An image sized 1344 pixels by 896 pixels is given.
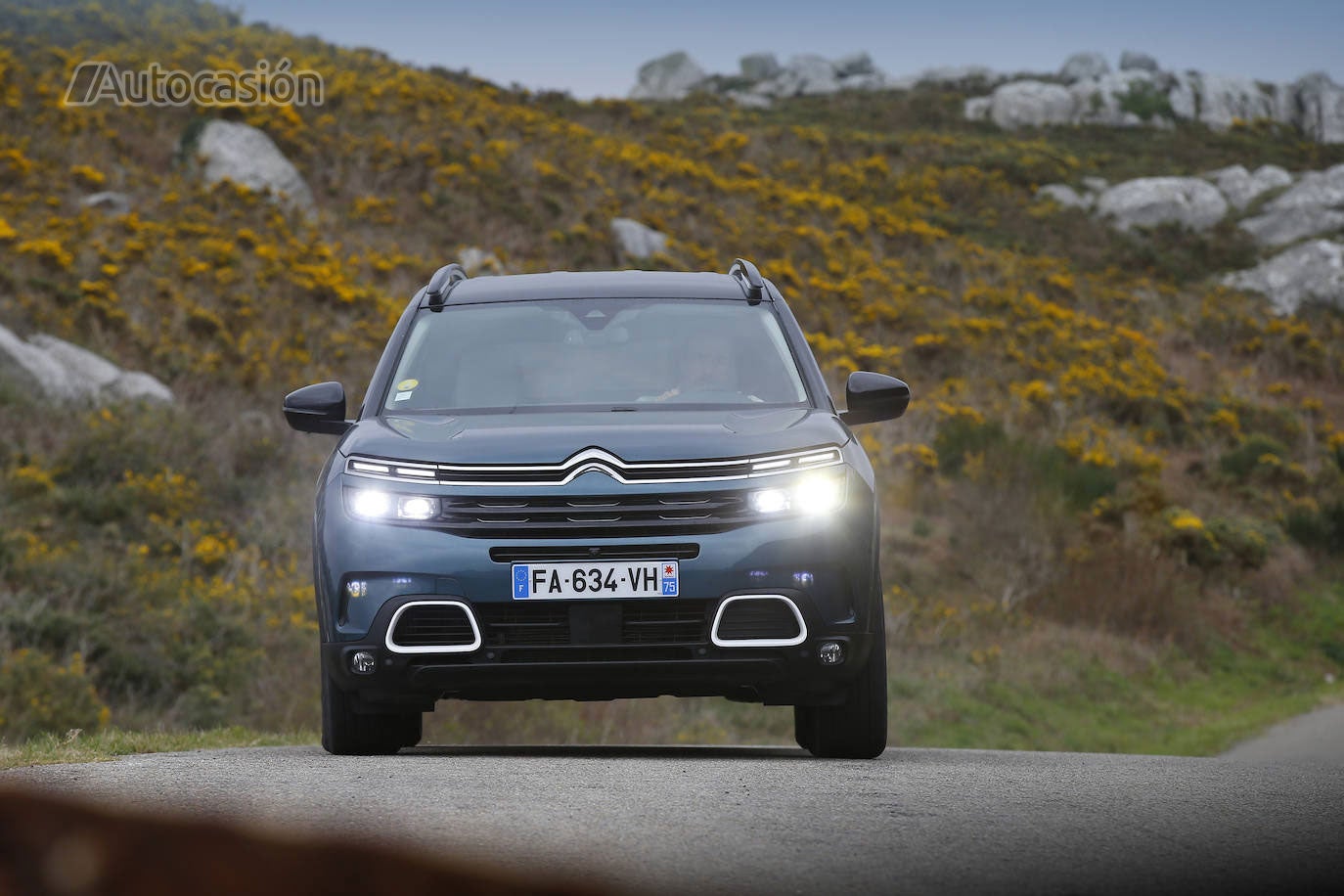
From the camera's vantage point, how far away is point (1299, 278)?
1704 inches

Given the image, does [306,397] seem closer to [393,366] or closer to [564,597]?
[393,366]

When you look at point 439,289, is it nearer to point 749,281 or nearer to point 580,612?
point 749,281

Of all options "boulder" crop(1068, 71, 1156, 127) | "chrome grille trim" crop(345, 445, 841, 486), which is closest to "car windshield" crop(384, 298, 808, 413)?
"chrome grille trim" crop(345, 445, 841, 486)

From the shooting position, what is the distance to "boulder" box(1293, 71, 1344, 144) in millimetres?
68963

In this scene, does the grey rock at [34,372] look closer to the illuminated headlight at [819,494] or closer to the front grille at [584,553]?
the front grille at [584,553]

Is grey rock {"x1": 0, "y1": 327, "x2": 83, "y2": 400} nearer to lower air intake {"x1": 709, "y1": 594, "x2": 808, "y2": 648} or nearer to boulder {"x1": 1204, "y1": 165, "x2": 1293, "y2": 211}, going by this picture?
lower air intake {"x1": 709, "y1": 594, "x2": 808, "y2": 648}

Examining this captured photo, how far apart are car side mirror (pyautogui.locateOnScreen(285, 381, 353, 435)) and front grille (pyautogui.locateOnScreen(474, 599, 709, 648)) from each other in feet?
4.66

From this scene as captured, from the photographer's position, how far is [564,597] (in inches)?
238

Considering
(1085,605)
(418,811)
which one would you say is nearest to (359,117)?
(1085,605)

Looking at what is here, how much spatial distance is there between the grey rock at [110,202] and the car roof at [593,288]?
20778 mm

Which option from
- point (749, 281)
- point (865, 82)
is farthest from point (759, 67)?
point (749, 281)

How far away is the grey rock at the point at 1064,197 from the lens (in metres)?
49.0

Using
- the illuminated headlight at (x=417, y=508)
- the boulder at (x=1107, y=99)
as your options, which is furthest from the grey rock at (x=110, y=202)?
the boulder at (x=1107, y=99)

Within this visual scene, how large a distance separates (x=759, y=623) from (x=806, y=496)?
19.5 inches
